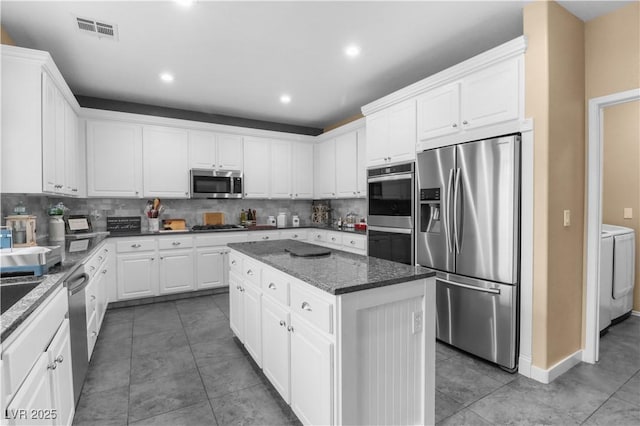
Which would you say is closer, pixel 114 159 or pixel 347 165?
pixel 114 159

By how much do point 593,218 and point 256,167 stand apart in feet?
14.0

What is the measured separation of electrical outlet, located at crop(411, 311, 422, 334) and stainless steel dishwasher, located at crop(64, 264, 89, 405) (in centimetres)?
194

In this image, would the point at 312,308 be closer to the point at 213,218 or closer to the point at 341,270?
the point at 341,270

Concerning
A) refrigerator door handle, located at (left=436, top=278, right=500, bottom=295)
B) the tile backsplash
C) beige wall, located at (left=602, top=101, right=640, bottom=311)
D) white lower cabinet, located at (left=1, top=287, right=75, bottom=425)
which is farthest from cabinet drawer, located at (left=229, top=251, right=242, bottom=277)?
beige wall, located at (left=602, top=101, right=640, bottom=311)

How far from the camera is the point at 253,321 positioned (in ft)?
7.91

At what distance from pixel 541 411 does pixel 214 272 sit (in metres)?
3.93

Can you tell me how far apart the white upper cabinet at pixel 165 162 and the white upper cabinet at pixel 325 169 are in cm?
216

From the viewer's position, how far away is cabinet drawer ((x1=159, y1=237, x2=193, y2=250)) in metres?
→ 4.28

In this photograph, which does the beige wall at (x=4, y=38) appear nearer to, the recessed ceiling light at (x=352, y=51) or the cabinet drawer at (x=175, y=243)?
the cabinet drawer at (x=175, y=243)

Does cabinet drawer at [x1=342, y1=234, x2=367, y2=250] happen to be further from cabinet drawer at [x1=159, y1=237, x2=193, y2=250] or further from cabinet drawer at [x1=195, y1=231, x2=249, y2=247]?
cabinet drawer at [x1=159, y1=237, x2=193, y2=250]

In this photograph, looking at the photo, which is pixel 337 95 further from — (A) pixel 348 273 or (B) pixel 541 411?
(B) pixel 541 411

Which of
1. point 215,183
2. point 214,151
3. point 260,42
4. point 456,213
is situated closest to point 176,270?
point 215,183

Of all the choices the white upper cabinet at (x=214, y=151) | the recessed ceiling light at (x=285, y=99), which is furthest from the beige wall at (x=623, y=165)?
the white upper cabinet at (x=214, y=151)

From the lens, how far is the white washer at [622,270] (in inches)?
130
